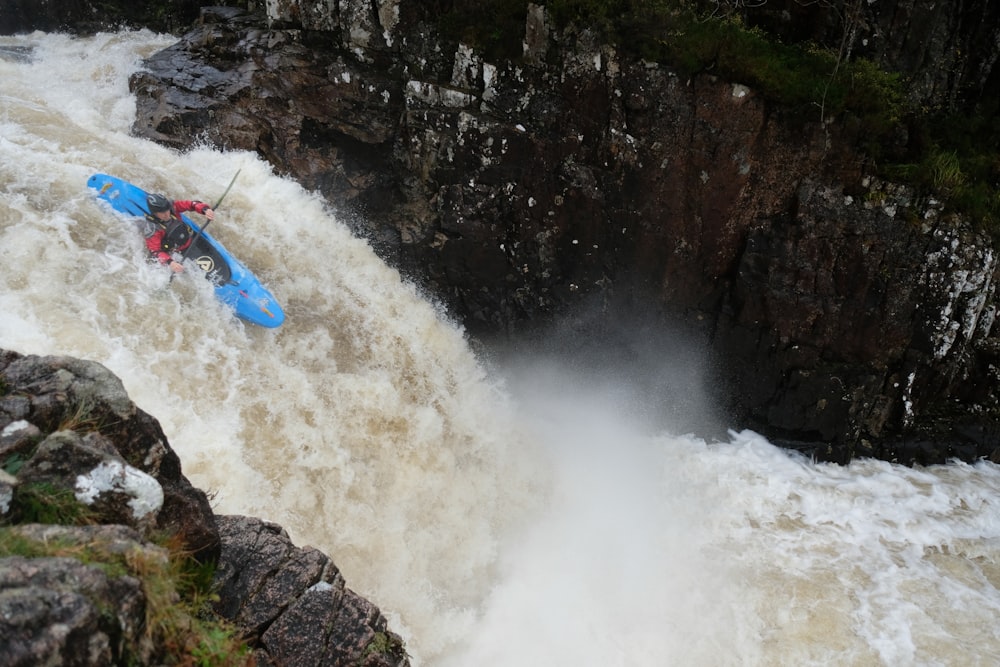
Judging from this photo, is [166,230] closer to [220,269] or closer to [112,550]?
[220,269]

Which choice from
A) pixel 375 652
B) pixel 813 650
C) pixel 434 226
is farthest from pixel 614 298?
pixel 375 652

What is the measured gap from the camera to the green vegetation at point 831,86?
7980 millimetres

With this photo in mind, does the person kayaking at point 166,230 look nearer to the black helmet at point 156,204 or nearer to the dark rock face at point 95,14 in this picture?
the black helmet at point 156,204

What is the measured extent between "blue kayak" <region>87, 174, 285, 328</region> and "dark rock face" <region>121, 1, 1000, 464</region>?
6.80 ft

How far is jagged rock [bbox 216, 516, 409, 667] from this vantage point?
12.7 feet

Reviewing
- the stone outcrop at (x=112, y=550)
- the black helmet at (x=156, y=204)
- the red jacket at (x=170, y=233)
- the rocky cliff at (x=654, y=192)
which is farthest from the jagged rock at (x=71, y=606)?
the rocky cliff at (x=654, y=192)

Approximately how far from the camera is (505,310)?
406 inches

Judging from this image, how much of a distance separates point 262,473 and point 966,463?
9.92m

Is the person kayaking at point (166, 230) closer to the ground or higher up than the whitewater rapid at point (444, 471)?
higher up

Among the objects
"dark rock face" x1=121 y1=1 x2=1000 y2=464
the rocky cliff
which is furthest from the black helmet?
the rocky cliff

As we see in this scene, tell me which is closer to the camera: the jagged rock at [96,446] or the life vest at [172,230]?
the jagged rock at [96,446]

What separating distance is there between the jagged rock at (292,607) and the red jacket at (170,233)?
4377 mm

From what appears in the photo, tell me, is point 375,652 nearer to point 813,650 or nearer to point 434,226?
point 813,650

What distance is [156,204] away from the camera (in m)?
7.59
